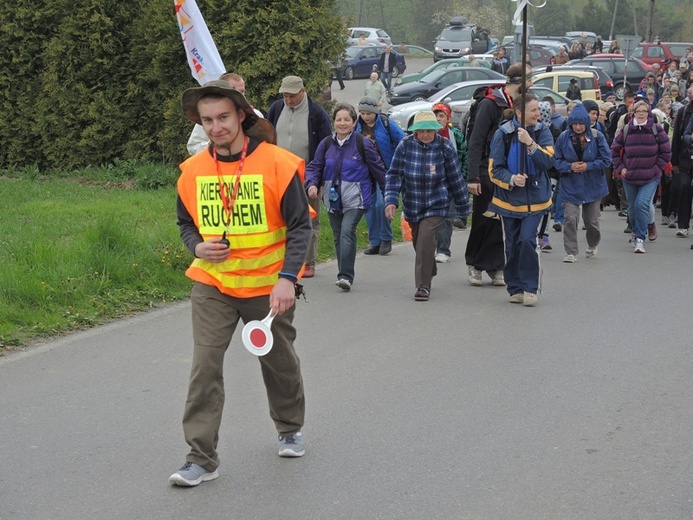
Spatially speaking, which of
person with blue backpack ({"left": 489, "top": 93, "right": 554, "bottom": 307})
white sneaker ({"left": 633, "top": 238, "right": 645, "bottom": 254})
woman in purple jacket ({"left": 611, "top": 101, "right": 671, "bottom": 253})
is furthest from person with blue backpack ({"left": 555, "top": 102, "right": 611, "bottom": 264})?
person with blue backpack ({"left": 489, "top": 93, "right": 554, "bottom": 307})

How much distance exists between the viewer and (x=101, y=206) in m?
13.2

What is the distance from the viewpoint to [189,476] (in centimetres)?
505

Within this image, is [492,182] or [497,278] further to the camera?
[497,278]

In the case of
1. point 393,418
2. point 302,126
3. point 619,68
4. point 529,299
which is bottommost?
point 619,68

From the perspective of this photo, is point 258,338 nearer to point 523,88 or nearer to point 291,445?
point 291,445

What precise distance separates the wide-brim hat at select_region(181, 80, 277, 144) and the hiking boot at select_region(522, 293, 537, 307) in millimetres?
4705

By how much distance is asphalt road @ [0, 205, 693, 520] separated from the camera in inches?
195

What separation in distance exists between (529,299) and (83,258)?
3.84 meters

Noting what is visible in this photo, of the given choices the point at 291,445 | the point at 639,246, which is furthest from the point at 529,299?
the point at 291,445

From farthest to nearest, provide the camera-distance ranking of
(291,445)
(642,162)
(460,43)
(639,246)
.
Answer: (460,43) < (642,162) < (639,246) < (291,445)

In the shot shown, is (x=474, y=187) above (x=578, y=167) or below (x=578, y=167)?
above

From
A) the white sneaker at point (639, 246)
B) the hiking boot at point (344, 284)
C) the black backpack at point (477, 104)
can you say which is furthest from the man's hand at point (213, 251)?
the white sneaker at point (639, 246)

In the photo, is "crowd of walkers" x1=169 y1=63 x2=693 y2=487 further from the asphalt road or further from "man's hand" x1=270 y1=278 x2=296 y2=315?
the asphalt road

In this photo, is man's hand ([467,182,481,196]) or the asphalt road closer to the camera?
the asphalt road
